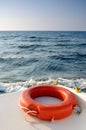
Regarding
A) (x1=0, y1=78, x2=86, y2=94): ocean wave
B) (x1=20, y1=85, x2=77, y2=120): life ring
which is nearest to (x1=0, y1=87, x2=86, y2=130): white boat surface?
(x1=20, y1=85, x2=77, y2=120): life ring

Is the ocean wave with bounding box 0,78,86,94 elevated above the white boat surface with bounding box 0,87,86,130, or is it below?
below

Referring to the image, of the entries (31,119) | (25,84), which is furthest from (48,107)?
(25,84)

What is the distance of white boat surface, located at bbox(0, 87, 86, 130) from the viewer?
7.23 feet

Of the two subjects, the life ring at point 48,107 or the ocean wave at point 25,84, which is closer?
the life ring at point 48,107

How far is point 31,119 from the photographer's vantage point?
7.61 feet

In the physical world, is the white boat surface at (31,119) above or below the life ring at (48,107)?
below

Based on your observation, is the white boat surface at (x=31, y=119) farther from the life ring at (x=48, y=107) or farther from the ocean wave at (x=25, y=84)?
the ocean wave at (x=25, y=84)

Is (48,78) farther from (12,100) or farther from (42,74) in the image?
(12,100)

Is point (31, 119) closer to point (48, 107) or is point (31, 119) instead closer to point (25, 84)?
point (48, 107)

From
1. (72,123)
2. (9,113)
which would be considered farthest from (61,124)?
(9,113)

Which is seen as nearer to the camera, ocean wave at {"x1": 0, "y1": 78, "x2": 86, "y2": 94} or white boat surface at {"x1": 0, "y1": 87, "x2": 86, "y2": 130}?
white boat surface at {"x1": 0, "y1": 87, "x2": 86, "y2": 130}

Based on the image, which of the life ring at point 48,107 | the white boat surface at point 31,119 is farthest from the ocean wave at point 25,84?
the life ring at point 48,107

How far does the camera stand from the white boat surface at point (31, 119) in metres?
2.20

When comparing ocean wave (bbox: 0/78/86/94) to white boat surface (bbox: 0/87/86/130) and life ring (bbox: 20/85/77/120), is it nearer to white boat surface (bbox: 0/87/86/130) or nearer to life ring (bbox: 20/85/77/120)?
white boat surface (bbox: 0/87/86/130)
